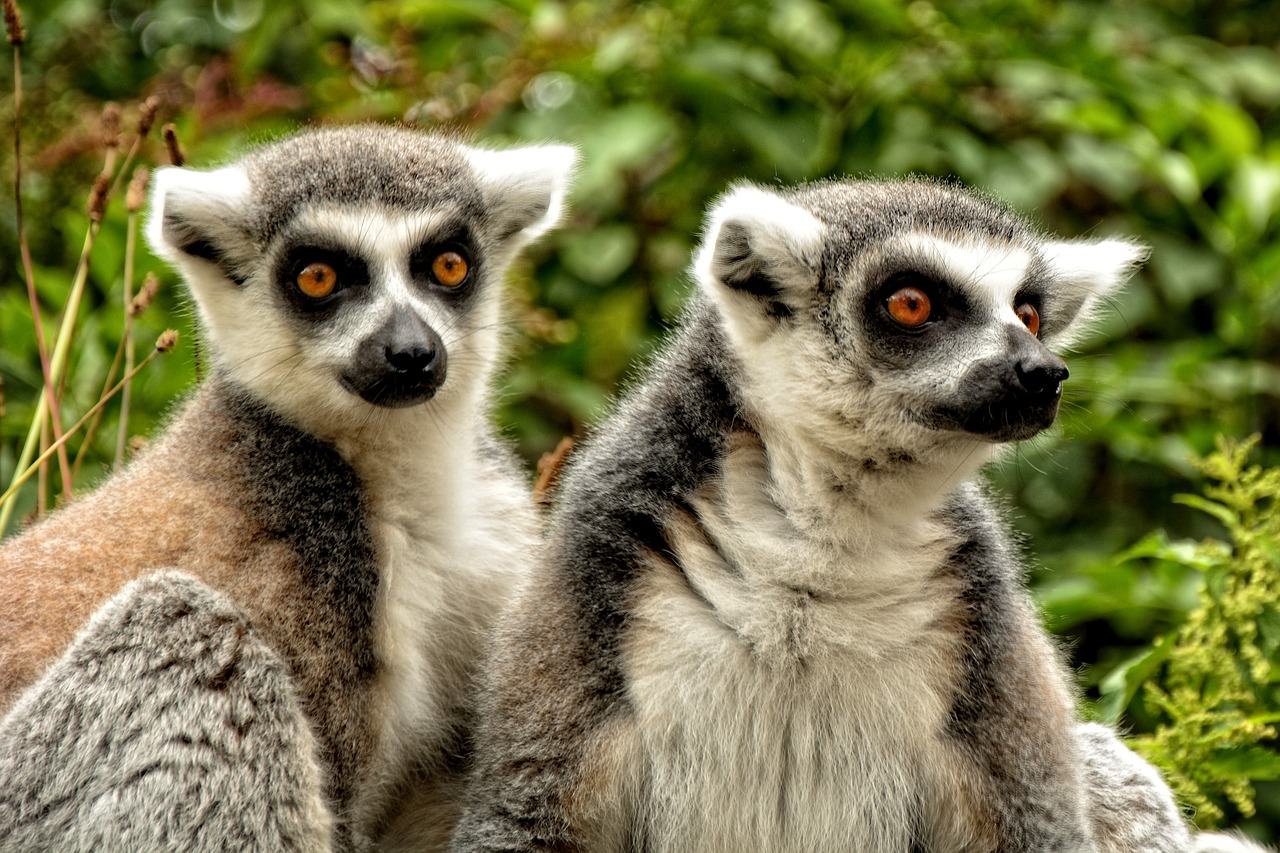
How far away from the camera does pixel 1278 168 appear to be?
23.0 ft

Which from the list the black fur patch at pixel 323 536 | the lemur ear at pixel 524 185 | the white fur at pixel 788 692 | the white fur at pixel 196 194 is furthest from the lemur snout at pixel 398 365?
the white fur at pixel 788 692

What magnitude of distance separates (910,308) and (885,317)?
7cm

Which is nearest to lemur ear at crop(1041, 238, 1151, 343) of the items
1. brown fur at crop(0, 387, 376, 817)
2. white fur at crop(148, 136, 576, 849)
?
white fur at crop(148, 136, 576, 849)

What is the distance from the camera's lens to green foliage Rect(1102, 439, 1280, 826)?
4.69 meters

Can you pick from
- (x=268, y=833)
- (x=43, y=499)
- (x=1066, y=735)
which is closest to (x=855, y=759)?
(x=1066, y=735)

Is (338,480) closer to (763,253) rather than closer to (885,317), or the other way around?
(763,253)

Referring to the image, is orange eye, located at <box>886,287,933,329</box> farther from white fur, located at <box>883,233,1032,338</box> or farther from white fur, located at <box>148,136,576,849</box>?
white fur, located at <box>148,136,576,849</box>

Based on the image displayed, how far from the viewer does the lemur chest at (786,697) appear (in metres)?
3.87

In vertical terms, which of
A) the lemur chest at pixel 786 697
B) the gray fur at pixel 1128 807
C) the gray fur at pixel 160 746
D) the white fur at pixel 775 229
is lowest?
the gray fur at pixel 1128 807

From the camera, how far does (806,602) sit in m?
3.90

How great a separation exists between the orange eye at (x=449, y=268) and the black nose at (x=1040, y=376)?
2.01 meters

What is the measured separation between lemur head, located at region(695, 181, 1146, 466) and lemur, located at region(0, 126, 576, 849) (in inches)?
→ 41.0

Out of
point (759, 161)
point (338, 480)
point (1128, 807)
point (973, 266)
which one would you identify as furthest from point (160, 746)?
point (759, 161)

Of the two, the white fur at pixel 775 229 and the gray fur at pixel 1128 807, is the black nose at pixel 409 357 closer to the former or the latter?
the white fur at pixel 775 229
